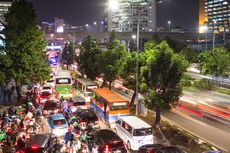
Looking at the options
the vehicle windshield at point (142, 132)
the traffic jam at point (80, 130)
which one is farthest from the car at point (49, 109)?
the vehicle windshield at point (142, 132)

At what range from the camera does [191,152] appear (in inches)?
791

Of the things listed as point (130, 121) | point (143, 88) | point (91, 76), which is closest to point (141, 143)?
point (130, 121)

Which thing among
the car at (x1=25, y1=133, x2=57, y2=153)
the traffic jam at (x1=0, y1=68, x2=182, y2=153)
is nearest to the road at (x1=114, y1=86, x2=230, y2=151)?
the traffic jam at (x1=0, y1=68, x2=182, y2=153)

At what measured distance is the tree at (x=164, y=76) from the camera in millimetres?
23781

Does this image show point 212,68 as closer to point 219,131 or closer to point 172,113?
point 172,113

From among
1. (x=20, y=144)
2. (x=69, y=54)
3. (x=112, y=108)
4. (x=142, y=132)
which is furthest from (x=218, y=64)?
(x=69, y=54)

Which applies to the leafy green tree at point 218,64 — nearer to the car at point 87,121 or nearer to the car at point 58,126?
the car at point 87,121

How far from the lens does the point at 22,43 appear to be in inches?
1378

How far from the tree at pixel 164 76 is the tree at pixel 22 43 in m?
17.1

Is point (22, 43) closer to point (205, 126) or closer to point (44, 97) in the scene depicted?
point (44, 97)

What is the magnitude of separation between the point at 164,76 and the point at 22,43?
1961 cm

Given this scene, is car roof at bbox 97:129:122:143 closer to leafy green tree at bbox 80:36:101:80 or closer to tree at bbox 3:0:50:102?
tree at bbox 3:0:50:102

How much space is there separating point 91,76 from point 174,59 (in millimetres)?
29950

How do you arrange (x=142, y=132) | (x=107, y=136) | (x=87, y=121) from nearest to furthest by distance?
(x=107, y=136)
(x=142, y=132)
(x=87, y=121)
